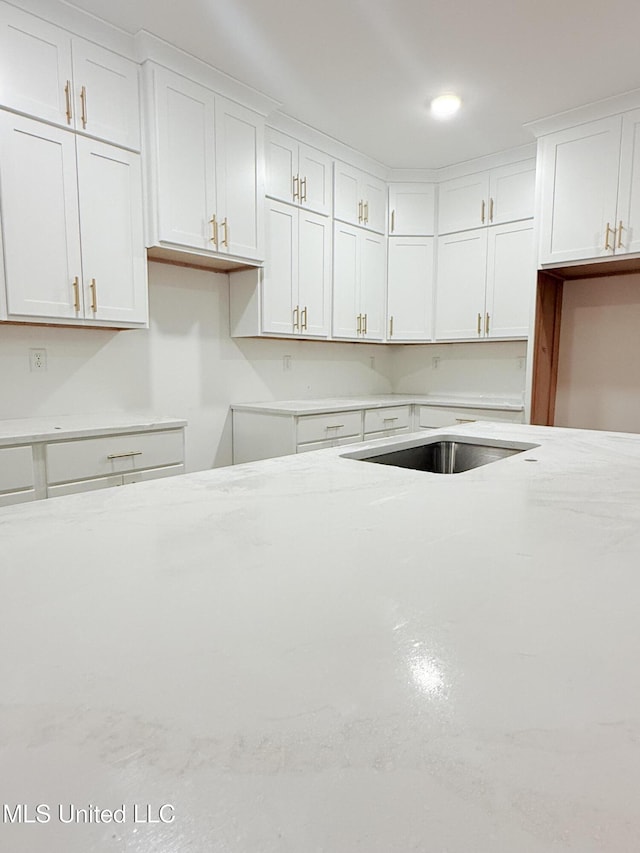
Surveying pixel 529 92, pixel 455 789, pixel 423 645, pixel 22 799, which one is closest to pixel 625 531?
pixel 423 645

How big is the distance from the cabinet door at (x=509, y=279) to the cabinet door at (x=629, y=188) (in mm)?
627

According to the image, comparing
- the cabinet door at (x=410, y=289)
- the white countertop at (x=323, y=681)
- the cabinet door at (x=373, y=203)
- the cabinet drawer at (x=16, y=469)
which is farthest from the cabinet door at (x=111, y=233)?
the cabinet door at (x=410, y=289)

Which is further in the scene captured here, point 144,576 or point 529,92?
point 529,92

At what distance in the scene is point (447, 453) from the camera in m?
1.88

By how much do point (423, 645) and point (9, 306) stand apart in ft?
7.33

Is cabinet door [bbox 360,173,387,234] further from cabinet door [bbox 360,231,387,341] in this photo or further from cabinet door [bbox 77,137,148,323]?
cabinet door [bbox 77,137,148,323]

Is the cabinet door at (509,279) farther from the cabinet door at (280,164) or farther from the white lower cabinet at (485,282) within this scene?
the cabinet door at (280,164)

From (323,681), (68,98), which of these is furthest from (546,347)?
(323,681)

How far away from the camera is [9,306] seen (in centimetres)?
212

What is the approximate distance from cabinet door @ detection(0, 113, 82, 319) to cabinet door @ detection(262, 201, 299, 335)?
1218 millimetres

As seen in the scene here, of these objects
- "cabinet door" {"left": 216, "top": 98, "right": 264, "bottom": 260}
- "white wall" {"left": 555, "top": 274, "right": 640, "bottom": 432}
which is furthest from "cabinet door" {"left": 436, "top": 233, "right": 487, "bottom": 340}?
"cabinet door" {"left": 216, "top": 98, "right": 264, "bottom": 260}

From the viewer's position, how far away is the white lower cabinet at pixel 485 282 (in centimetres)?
371

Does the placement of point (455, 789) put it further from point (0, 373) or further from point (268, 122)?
point (268, 122)

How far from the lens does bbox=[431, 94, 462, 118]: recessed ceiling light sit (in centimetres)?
296
